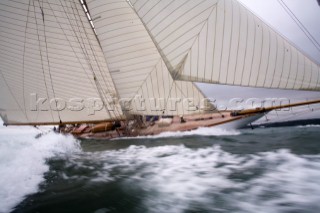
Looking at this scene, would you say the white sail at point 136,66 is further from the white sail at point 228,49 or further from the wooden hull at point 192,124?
the white sail at point 228,49

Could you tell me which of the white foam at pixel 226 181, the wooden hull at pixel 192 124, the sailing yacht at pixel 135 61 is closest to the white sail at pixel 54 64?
the sailing yacht at pixel 135 61

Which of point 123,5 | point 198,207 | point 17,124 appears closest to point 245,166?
point 198,207

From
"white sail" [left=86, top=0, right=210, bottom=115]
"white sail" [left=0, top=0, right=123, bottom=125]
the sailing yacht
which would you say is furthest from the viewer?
"white sail" [left=0, top=0, right=123, bottom=125]

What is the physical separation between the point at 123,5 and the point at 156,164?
7.22 metres

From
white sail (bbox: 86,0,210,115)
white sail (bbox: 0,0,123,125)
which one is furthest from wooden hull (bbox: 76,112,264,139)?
white sail (bbox: 0,0,123,125)

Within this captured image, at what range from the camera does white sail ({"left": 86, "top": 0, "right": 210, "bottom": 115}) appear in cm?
982

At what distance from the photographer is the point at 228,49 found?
21.7 ft

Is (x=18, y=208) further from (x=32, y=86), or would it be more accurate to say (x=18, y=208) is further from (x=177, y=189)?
(x=32, y=86)

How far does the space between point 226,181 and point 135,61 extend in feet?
27.0

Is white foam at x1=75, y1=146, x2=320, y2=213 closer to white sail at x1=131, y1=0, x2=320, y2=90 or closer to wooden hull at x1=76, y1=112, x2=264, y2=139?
white sail at x1=131, y1=0, x2=320, y2=90

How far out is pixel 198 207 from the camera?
8.99 feet

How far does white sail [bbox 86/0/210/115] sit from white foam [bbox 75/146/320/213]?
20.7 feet

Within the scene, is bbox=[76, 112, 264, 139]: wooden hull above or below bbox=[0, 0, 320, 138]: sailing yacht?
below

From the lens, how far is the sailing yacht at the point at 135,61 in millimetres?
6656
